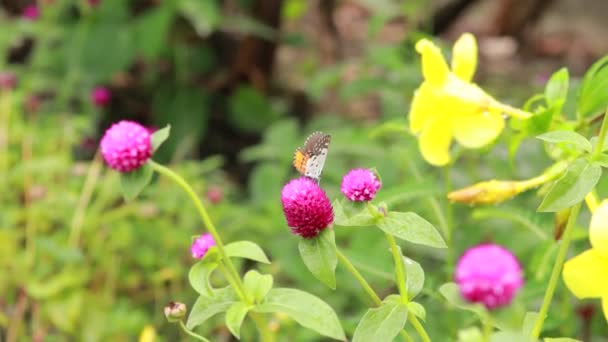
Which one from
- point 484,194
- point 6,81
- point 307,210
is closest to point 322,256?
point 307,210

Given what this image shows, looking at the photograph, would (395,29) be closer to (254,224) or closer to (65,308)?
(254,224)

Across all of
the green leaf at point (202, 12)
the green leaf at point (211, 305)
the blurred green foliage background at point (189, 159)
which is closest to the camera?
the green leaf at point (211, 305)

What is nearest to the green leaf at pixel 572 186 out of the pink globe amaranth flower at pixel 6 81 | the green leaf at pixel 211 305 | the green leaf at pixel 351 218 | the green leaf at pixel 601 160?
the green leaf at pixel 601 160

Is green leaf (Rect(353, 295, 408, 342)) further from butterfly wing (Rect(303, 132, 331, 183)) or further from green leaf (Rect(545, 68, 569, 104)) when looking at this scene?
green leaf (Rect(545, 68, 569, 104))

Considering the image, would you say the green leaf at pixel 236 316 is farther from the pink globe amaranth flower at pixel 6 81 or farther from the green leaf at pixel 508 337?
the pink globe amaranth flower at pixel 6 81

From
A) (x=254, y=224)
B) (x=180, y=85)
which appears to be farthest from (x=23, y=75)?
(x=254, y=224)

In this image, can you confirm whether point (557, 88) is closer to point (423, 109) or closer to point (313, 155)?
point (423, 109)

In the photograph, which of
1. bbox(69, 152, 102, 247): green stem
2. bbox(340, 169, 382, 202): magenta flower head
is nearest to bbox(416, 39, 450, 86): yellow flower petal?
bbox(340, 169, 382, 202): magenta flower head
